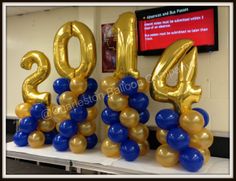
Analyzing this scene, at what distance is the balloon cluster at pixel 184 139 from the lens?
5.08 feet

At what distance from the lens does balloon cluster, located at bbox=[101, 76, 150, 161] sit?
176 cm

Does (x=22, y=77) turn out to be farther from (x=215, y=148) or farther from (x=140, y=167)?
(x=215, y=148)

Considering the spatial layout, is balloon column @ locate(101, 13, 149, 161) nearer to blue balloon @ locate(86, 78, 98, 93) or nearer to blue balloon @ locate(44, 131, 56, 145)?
blue balloon @ locate(86, 78, 98, 93)

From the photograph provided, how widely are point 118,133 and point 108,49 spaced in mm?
956

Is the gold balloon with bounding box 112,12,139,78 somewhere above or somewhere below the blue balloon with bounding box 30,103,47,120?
above

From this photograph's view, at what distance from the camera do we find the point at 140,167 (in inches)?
65.7

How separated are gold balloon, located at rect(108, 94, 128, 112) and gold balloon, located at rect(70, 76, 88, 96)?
0.31 metres

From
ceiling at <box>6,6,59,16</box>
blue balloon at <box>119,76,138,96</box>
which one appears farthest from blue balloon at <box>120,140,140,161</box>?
ceiling at <box>6,6,59,16</box>

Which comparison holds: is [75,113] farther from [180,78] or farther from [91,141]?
[180,78]

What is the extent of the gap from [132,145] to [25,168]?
98 centimetres

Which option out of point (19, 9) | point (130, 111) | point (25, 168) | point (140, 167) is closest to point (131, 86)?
point (130, 111)

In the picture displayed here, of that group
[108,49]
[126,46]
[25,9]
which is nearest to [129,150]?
[126,46]

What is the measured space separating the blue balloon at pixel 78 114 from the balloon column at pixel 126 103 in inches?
8.6

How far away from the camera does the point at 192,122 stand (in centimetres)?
155
